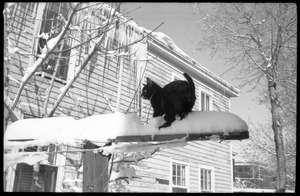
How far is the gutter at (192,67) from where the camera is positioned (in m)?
7.98

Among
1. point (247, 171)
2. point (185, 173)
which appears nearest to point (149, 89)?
point (185, 173)

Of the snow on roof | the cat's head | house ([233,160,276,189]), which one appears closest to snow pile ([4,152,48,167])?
the snow on roof

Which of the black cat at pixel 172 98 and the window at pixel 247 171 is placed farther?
the window at pixel 247 171

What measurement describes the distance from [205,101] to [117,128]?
857 cm

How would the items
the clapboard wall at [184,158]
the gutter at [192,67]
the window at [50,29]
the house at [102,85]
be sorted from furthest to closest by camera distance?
1. the gutter at [192,67]
2. the clapboard wall at [184,158]
3. the window at [50,29]
4. the house at [102,85]

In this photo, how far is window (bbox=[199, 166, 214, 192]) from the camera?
30.0 ft

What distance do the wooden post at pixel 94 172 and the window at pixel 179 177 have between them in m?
6.13

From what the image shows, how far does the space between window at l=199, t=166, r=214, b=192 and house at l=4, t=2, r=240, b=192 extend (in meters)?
0.03

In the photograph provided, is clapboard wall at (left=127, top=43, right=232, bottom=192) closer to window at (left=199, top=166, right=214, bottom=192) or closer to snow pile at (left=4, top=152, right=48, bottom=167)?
window at (left=199, top=166, right=214, bottom=192)

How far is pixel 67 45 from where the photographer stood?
17.7 feet

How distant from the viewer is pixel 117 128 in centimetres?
189

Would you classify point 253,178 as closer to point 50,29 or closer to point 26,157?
point 50,29

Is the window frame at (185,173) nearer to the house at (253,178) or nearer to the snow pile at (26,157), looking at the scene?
the snow pile at (26,157)

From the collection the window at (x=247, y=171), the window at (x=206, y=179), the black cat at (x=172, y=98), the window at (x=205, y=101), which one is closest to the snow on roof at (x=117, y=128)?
the black cat at (x=172, y=98)
